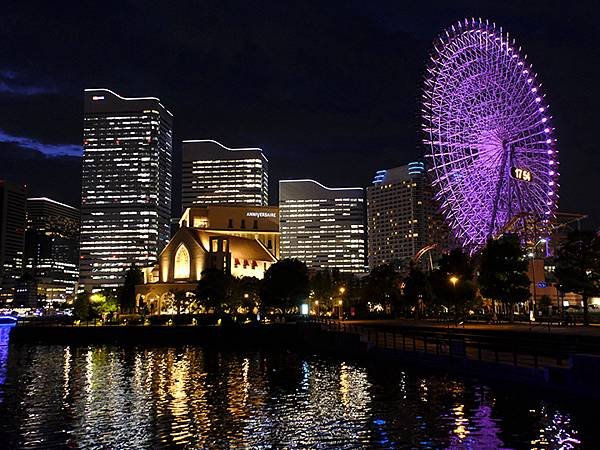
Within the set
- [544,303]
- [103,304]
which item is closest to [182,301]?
[103,304]

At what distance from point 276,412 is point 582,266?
55.5 meters

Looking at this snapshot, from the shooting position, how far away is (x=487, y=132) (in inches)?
3319

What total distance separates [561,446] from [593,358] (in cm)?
793

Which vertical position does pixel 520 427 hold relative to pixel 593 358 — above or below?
below

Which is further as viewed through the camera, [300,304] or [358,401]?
[300,304]

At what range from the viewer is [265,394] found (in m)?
36.6

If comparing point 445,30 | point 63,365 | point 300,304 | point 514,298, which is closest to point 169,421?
point 63,365

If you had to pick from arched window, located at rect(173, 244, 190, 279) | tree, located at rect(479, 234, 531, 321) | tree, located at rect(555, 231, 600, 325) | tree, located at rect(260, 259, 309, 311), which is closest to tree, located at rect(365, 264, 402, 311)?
tree, located at rect(260, 259, 309, 311)

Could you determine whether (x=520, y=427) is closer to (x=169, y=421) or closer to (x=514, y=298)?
(x=169, y=421)

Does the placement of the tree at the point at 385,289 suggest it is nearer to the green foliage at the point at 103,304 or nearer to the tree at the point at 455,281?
the tree at the point at 455,281

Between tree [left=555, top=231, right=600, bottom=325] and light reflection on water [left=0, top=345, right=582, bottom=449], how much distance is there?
36738 millimetres

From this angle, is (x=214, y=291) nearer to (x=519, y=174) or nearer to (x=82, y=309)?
(x=82, y=309)

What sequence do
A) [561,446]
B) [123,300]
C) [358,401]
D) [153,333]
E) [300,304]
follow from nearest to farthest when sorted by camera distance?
1. [561,446]
2. [358,401]
3. [153,333]
4. [300,304]
5. [123,300]

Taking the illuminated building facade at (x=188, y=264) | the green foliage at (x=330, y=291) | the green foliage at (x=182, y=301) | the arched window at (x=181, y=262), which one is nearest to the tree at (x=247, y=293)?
the green foliage at (x=182, y=301)
